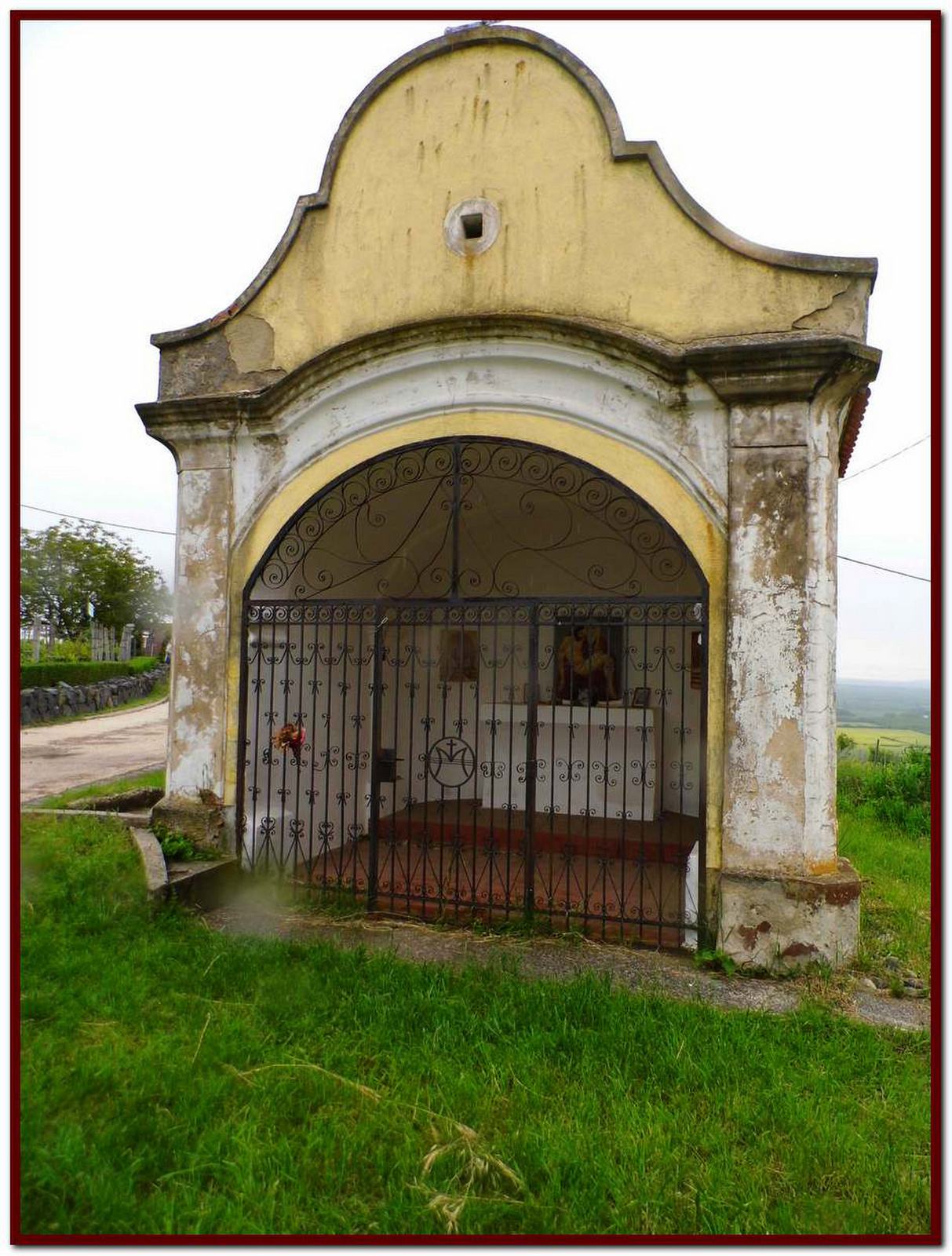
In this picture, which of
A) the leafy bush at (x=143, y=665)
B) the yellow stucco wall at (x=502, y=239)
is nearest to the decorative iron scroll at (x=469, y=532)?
the yellow stucco wall at (x=502, y=239)

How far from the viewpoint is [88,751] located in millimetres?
13555

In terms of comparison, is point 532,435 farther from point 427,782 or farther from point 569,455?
point 427,782

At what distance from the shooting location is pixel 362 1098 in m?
3.20

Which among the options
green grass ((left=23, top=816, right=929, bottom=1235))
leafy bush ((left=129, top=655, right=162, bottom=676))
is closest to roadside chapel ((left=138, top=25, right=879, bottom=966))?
green grass ((left=23, top=816, right=929, bottom=1235))

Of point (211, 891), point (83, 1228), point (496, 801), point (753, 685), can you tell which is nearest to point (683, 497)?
point (753, 685)

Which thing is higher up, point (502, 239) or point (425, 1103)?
point (502, 239)

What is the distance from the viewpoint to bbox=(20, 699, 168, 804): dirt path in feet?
34.0

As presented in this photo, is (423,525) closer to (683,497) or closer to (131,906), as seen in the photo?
(683,497)

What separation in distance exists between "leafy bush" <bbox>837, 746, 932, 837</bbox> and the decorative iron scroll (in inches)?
136

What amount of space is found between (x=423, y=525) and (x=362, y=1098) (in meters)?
6.49

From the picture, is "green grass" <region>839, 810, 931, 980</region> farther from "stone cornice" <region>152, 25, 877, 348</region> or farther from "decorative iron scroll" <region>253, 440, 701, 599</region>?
"stone cornice" <region>152, 25, 877, 348</region>

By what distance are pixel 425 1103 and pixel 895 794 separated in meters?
8.71

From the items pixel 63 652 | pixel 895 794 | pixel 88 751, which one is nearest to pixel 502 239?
pixel 895 794

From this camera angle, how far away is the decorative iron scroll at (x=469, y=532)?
588cm
